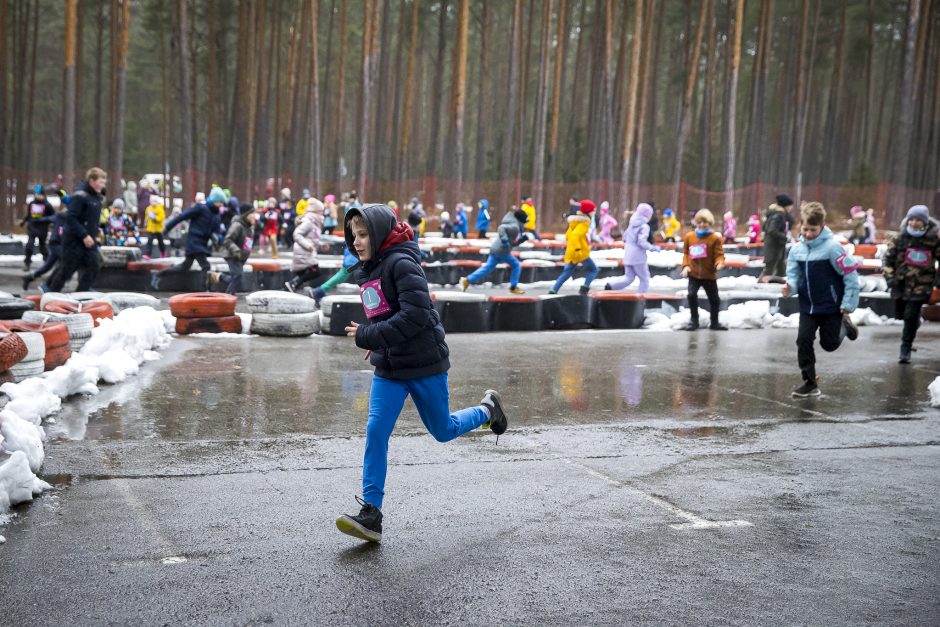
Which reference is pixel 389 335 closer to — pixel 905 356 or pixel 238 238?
pixel 905 356

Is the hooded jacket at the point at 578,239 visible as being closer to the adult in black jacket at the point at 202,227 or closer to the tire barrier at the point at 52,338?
the adult in black jacket at the point at 202,227

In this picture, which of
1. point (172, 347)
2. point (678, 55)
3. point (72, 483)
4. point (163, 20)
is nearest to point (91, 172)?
point (172, 347)

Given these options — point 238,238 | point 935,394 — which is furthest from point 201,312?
point 935,394

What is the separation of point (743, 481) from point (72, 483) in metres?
4.06

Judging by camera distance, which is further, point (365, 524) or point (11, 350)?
point (11, 350)

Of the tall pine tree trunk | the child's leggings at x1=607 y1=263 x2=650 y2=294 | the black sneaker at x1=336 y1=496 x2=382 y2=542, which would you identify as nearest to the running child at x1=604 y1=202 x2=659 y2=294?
the child's leggings at x1=607 y1=263 x2=650 y2=294

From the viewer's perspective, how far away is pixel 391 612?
3.84 meters

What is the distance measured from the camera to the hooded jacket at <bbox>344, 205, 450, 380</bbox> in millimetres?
4809

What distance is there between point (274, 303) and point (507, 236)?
19.8ft

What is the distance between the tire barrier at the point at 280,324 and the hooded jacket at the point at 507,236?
18.7ft

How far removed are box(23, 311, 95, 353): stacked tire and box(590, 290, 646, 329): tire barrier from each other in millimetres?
7710

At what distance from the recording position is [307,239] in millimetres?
16672

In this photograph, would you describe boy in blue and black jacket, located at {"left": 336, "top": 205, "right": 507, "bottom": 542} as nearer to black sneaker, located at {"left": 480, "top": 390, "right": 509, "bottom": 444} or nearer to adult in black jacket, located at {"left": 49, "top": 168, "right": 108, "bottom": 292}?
black sneaker, located at {"left": 480, "top": 390, "right": 509, "bottom": 444}

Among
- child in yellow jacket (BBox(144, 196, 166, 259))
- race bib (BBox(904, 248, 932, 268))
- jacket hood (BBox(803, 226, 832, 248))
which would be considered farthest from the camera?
child in yellow jacket (BBox(144, 196, 166, 259))
